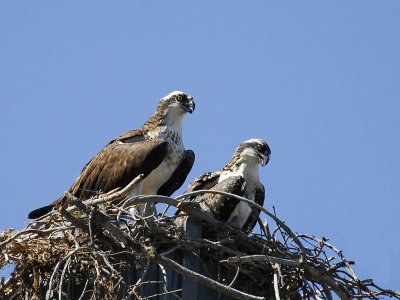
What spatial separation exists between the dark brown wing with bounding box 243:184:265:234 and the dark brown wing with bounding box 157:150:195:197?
90 cm

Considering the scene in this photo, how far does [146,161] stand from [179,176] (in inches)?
20.2

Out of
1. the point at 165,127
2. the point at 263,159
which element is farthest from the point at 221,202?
the point at 165,127

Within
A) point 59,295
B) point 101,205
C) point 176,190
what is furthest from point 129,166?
point 59,295

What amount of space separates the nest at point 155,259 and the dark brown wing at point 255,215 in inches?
25.5

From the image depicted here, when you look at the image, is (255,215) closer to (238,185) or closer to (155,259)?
(238,185)

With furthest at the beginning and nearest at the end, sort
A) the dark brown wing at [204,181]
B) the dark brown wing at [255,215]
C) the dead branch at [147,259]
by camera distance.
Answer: the dark brown wing at [204,181] < the dark brown wing at [255,215] < the dead branch at [147,259]

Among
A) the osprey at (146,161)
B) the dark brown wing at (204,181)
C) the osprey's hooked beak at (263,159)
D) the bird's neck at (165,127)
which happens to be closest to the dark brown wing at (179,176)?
the osprey at (146,161)

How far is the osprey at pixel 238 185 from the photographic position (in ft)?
36.6

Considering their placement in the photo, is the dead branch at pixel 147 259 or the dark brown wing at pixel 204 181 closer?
the dead branch at pixel 147 259

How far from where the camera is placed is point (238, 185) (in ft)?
37.3

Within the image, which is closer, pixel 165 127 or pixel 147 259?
pixel 147 259

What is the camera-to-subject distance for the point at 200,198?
11273 millimetres

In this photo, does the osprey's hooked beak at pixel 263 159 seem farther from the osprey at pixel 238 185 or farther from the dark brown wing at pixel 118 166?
the dark brown wing at pixel 118 166

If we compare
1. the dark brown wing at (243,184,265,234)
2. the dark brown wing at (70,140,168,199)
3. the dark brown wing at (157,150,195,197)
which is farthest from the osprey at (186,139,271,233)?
the dark brown wing at (70,140,168,199)
